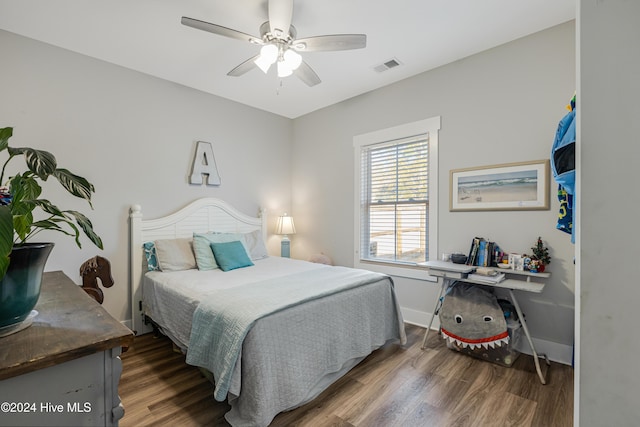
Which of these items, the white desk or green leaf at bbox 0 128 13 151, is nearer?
green leaf at bbox 0 128 13 151

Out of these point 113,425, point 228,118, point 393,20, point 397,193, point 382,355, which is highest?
point 393,20

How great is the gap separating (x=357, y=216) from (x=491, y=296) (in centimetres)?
175

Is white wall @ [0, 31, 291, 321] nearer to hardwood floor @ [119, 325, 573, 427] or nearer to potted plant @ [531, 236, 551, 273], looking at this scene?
hardwood floor @ [119, 325, 573, 427]

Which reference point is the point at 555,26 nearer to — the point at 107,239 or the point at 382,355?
the point at 382,355

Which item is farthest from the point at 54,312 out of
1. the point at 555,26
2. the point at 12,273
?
the point at 555,26

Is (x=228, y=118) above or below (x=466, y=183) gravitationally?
above

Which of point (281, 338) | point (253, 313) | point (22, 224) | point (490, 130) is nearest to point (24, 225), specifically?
point (22, 224)

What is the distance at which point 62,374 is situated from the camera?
30.6 inches

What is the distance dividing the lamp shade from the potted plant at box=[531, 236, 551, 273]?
9.38 ft

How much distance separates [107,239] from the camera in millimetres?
2887

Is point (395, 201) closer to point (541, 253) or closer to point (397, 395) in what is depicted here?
point (541, 253)

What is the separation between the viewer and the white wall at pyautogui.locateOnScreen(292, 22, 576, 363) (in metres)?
2.38

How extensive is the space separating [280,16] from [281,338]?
2096 millimetres

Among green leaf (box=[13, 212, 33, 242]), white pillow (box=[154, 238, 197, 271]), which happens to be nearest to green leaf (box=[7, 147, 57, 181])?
green leaf (box=[13, 212, 33, 242])
